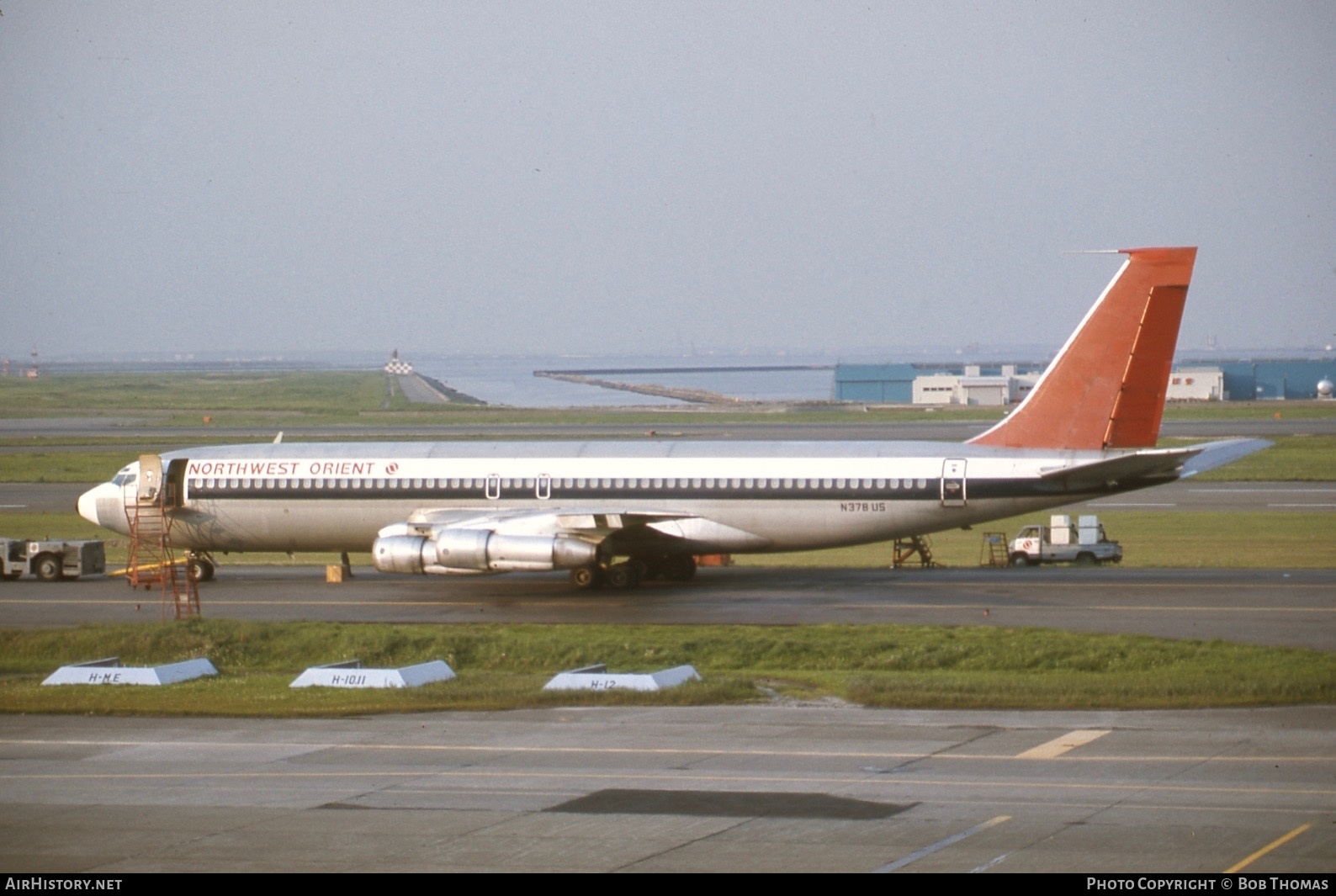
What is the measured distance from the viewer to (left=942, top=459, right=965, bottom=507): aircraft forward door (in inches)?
1542

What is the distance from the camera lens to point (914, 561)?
5084 cm

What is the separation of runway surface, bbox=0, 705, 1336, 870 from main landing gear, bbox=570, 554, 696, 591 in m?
16.9

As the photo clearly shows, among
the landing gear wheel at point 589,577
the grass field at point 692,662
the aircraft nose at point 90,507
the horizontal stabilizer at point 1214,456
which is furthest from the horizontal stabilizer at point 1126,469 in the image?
the aircraft nose at point 90,507

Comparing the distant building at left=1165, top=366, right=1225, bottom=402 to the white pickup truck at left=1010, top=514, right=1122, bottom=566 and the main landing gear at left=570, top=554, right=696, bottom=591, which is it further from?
→ the main landing gear at left=570, top=554, right=696, bottom=591

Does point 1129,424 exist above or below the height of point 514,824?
above

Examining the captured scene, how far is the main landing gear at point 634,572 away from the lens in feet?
136

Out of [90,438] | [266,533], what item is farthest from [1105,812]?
[90,438]

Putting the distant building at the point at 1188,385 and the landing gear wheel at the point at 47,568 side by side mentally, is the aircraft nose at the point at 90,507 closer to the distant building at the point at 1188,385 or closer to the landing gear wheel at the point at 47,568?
the landing gear wheel at the point at 47,568

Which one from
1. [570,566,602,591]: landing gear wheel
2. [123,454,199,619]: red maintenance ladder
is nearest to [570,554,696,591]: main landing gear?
[570,566,602,591]: landing gear wheel

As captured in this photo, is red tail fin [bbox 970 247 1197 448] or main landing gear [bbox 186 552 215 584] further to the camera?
main landing gear [bbox 186 552 215 584]

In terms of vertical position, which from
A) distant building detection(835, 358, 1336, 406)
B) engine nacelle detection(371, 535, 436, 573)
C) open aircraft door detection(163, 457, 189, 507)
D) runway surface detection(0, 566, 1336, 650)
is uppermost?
distant building detection(835, 358, 1336, 406)

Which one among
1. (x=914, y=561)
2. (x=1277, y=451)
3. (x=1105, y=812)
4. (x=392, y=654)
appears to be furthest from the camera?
(x=1277, y=451)
